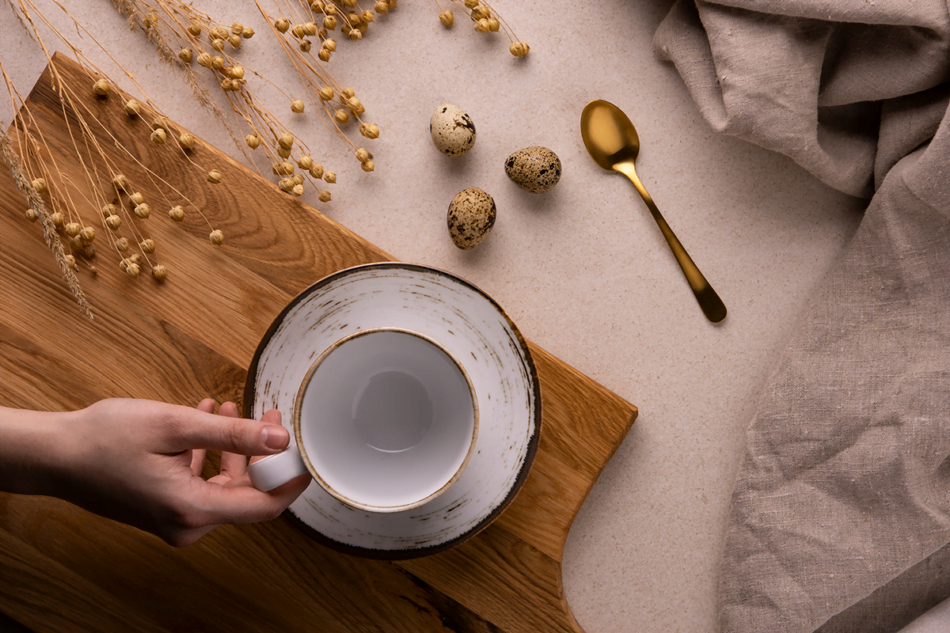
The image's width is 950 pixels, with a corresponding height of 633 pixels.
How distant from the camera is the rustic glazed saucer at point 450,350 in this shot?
78cm

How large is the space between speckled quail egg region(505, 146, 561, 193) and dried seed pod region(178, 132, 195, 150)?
1.49 feet

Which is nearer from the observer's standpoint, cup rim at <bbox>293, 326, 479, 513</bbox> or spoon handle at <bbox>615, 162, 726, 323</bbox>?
cup rim at <bbox>293, 326, 479, 513</bbox>

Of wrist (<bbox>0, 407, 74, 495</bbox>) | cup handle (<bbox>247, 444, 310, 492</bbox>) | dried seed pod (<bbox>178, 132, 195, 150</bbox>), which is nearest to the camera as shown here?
cup handle (<bbox>247, 444, 310, 492</bbox>)

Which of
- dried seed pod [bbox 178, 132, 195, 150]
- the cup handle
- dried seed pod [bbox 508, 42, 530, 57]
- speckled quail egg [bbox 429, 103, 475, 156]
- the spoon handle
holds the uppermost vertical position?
dried seed pod [bbox 508, 42, 530, 57]

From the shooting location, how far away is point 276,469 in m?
0.65

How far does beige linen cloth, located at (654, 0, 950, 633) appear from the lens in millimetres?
876

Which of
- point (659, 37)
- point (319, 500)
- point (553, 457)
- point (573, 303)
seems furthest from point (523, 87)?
point (319, 500)

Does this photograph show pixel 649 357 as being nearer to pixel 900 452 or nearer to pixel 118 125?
pixel 900 452

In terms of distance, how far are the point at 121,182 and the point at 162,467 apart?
1.34ft

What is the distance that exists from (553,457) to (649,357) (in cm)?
23

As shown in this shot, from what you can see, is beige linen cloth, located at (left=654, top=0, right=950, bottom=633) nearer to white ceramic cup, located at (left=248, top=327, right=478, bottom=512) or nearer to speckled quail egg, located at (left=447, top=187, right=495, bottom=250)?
speckled quail egg, located at (left=447, top=187, right=495, bottom=250)

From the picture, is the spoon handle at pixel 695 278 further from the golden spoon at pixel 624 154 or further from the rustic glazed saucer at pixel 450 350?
the rustic glazed saucer at pixel 450 350

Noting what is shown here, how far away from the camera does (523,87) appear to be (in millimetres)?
989

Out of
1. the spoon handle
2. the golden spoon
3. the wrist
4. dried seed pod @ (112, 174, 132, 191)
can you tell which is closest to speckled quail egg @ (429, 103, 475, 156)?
the golden spoon
